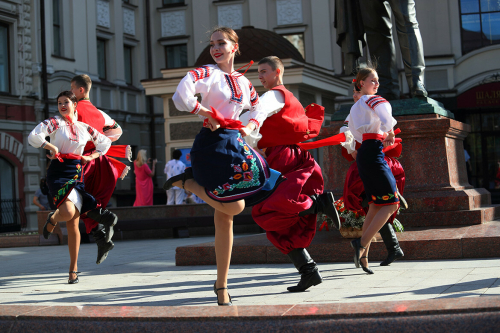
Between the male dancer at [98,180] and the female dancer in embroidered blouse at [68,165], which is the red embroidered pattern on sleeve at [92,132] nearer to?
the female dancer in embroidered blouse at [68,165]

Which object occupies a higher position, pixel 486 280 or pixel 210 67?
pixel 210 67

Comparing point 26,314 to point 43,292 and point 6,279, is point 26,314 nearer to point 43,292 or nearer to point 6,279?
point 43,292

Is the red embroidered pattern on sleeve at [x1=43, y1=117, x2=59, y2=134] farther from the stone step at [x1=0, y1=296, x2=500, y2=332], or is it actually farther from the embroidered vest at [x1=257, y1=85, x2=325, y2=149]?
the stone step at [x1=0, y1=296, x2=500, y2=332]

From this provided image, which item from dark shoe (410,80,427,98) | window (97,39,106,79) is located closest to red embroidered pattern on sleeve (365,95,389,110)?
dark shoe (410,80,427,98)

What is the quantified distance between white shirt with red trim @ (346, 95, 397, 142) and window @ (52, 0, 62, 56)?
21.2 meters

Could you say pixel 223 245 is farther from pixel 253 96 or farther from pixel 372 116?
pixel 372 116

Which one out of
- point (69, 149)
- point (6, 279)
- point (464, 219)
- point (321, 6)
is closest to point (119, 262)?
point (6, 279)

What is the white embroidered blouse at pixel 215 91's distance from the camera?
159 inches

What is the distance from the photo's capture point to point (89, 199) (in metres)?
6.15

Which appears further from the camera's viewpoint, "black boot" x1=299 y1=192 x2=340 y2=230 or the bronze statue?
the bronze statue

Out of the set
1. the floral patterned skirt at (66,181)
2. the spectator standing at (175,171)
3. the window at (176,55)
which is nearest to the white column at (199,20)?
the window at (176,55)

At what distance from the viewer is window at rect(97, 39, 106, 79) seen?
2762 centimetres

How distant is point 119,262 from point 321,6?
21807 millimetres

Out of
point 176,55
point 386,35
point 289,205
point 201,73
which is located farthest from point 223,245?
point 176,55
